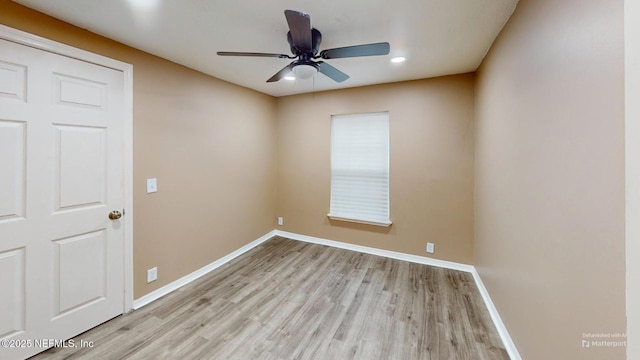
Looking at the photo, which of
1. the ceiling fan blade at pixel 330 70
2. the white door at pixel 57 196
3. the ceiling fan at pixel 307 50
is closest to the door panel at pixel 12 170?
the white door at pixel 57 196

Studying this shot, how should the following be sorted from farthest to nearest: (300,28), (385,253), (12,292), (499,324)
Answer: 1. (385,253)
2. (499,324)
3. (12,292)
4. (300,28)

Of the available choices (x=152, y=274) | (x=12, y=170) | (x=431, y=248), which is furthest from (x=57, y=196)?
(x=431, y=248)

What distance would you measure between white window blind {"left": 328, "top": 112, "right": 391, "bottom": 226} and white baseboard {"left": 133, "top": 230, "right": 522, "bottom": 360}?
0.44m

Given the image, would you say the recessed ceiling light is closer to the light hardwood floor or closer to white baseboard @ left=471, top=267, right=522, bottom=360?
the light hardwood floor

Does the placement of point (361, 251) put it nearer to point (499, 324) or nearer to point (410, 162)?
point (410, 162)

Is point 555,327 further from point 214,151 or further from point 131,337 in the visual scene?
point 214,151

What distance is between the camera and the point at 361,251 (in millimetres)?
3627

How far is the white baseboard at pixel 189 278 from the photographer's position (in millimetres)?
2328

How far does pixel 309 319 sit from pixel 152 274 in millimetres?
1603

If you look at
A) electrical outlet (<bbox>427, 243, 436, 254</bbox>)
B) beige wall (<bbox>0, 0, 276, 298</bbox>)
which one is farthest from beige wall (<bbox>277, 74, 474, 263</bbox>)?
beige wall (<bbox>0, 0, 276, 298</bbox>)

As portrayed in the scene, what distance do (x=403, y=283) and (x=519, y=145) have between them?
185cm

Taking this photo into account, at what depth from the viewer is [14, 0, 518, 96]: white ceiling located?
1.61 meters

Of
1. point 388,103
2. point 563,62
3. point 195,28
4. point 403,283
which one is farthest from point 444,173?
point 195,28

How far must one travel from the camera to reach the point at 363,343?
6.15ft
